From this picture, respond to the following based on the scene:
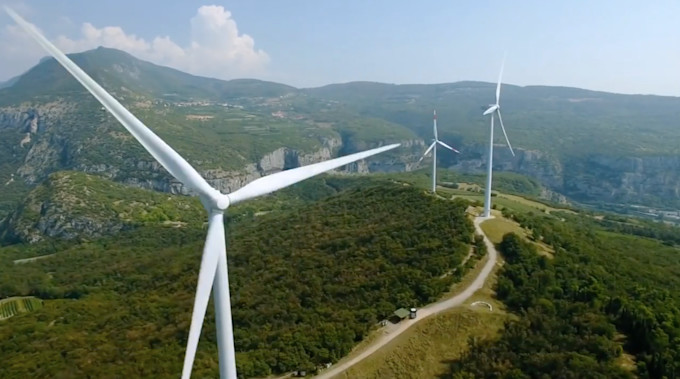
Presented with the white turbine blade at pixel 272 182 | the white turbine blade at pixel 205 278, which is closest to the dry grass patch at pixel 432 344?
the white turbine blade at pixel 272 182

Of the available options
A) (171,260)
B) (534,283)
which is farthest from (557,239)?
(171,260)

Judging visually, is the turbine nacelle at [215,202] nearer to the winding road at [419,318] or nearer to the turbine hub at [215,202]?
the turbine hub at [215,202]

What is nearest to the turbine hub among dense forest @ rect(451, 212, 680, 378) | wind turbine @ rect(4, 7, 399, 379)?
wind turbine @ rect(4, 7, 399, 379)

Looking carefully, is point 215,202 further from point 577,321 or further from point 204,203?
point 577,321

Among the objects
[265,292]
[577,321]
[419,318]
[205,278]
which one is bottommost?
[265,292]

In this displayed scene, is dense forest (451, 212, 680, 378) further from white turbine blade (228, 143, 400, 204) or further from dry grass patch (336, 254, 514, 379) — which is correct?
white turbine blade (228, 143, 400, 204)

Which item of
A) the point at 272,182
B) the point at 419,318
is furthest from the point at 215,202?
the point at 419,318
